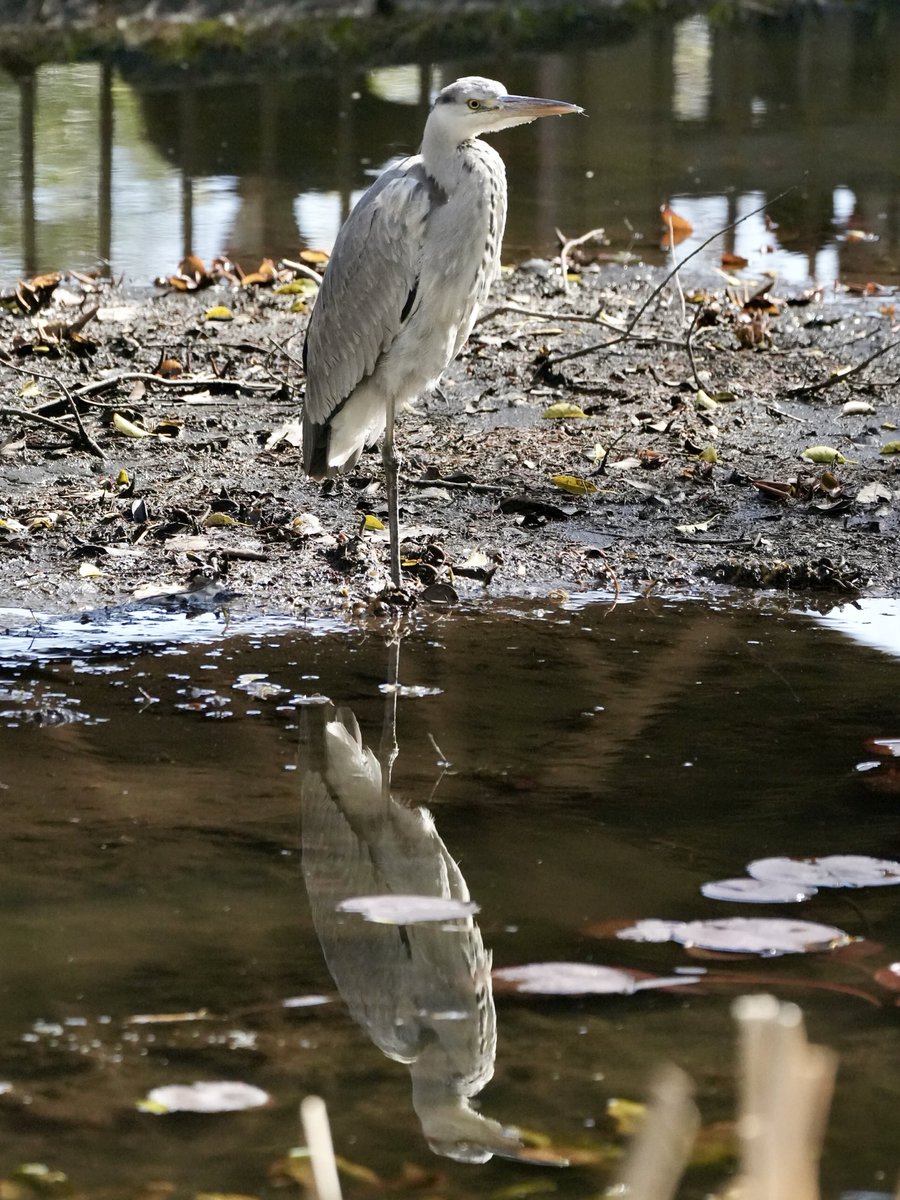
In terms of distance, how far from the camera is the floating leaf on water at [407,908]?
2.99m

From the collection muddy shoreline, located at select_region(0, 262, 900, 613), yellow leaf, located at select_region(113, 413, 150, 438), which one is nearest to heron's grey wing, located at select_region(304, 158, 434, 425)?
muddy shoreline, located at select_region(0, 262, 900, 613)

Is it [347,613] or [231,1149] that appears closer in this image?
[231,1149]

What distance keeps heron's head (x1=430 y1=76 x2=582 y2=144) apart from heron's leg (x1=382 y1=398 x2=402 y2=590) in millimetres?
918

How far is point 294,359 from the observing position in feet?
22.4

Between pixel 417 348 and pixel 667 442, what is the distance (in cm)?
140

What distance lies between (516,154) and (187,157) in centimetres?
243

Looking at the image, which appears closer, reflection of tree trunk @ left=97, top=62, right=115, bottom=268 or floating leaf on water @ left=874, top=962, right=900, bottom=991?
floating leaf on water @ left=874, top=962, right=900, bottom=991

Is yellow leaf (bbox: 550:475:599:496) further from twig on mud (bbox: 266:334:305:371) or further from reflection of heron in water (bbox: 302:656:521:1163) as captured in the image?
reflection of heron in water (bbox: 302:656:521:1163)

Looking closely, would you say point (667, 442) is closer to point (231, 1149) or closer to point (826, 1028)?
point (826, 1028)

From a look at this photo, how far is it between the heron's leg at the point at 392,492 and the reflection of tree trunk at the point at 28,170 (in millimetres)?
4177

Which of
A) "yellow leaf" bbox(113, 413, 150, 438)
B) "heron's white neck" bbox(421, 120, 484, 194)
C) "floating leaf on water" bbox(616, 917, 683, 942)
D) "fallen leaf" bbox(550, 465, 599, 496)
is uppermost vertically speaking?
"heron's white neck" bbox(421, 120, 484, 194)

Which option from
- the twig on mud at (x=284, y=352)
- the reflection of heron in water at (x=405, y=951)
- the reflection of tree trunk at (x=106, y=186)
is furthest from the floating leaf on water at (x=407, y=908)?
the reflection of tree trunk at (x=106, y=186)

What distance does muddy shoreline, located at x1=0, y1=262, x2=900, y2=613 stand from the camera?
200 inches

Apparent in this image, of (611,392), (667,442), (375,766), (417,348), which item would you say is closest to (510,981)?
(375,766)
